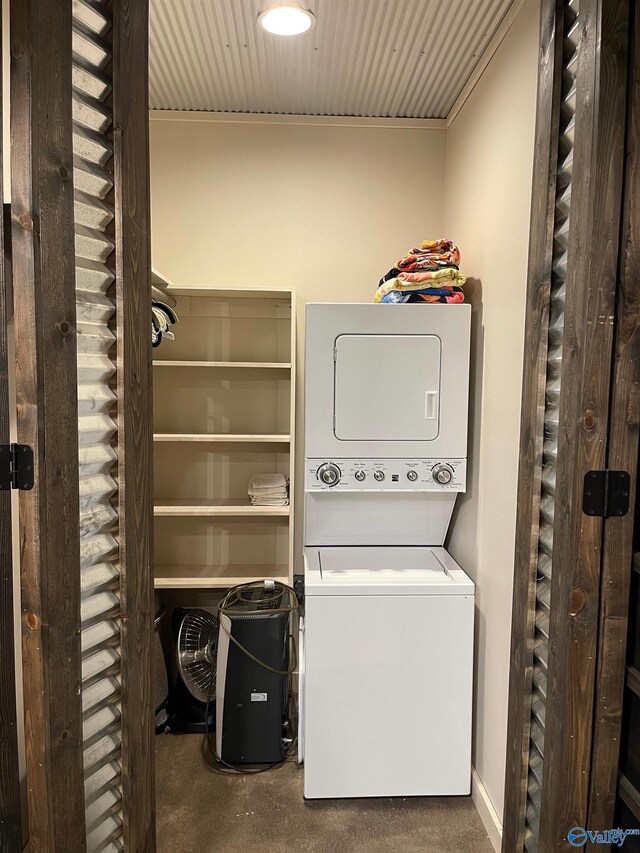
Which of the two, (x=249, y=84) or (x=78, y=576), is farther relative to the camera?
(x=249, y=84)

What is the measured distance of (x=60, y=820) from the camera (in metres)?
1.27

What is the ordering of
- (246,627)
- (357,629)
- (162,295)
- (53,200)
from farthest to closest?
(162,295) < (246,627) < (357,629) < (53,200)

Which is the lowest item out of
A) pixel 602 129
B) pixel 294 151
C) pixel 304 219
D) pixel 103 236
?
pixel 103 236

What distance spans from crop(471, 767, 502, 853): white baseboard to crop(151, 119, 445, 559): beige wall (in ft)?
7.25

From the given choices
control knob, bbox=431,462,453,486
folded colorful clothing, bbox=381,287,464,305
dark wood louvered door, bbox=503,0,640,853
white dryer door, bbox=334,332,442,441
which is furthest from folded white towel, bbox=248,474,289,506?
dark wood louvered door, bbox=503,0,640,853

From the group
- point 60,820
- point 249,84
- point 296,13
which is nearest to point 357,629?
point 60,820

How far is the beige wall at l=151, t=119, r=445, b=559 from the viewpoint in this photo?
2898 millimetres

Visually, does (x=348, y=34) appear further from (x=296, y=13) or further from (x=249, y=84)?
(x=249, y=84)

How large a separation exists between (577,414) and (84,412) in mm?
1119

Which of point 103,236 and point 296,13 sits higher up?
point 296,13

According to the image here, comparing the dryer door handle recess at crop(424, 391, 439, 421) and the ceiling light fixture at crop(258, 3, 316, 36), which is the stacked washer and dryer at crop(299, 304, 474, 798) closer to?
the dryer door handle recess at crop(424, 391, 439, 421)

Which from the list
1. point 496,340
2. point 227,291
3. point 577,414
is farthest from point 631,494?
point 227,291

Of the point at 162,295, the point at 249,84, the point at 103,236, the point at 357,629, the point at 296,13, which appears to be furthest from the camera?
the point at 162,295

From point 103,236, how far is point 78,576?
0.80 meters
